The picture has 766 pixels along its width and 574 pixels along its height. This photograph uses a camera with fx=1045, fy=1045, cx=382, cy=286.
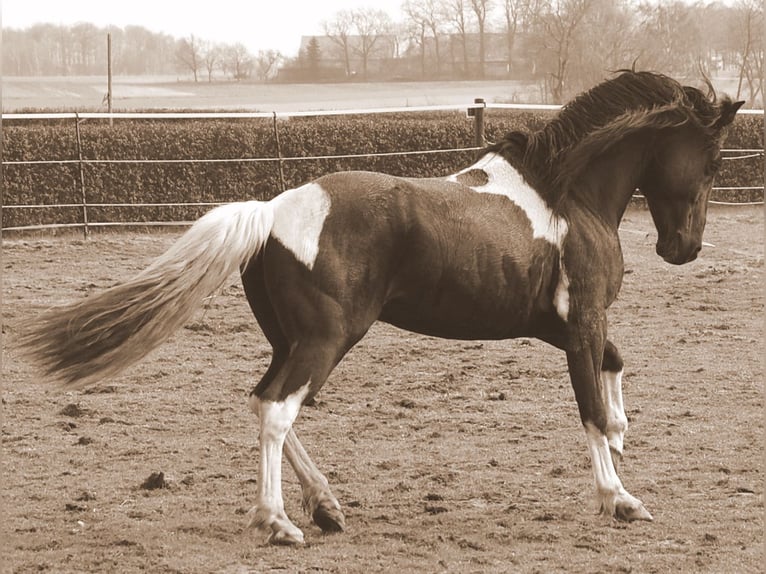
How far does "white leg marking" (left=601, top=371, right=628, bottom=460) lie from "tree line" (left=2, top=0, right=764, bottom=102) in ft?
37.1

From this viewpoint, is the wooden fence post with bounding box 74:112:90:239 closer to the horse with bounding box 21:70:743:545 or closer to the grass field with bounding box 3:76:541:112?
the horse with bounding box 21:70:743:545

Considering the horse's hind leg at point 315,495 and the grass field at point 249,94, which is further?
the grass field at point 249,94

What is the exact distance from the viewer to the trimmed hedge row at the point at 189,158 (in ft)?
45.4

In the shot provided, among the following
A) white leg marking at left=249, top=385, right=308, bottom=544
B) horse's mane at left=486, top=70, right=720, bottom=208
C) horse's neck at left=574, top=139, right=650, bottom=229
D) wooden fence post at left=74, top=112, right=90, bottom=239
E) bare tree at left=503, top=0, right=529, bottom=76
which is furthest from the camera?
bare tree at left=503, top=0, right=529, bottom=76

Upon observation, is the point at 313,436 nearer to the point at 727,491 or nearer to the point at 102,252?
the point at 727,491

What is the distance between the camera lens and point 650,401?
6.29 meters

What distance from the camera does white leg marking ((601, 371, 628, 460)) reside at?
4.68m

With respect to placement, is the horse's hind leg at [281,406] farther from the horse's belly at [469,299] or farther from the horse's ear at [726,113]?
the horse's ear at [726,113]

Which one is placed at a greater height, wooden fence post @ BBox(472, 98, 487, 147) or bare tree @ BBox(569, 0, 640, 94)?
bare tree @ BBox(569, 0, 640, 94)

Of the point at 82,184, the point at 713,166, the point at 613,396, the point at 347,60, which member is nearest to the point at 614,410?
the point at 613,396

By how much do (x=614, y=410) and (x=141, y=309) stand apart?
2179mm

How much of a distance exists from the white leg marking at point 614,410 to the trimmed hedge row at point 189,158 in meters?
9.26

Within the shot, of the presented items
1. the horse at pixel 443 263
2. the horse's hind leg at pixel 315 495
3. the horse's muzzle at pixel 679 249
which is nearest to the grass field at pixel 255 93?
the horse's muzzle at pixel 679 249

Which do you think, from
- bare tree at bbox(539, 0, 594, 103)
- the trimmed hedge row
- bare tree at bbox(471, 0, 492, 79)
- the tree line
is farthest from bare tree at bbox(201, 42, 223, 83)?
the trimmed hedge row
